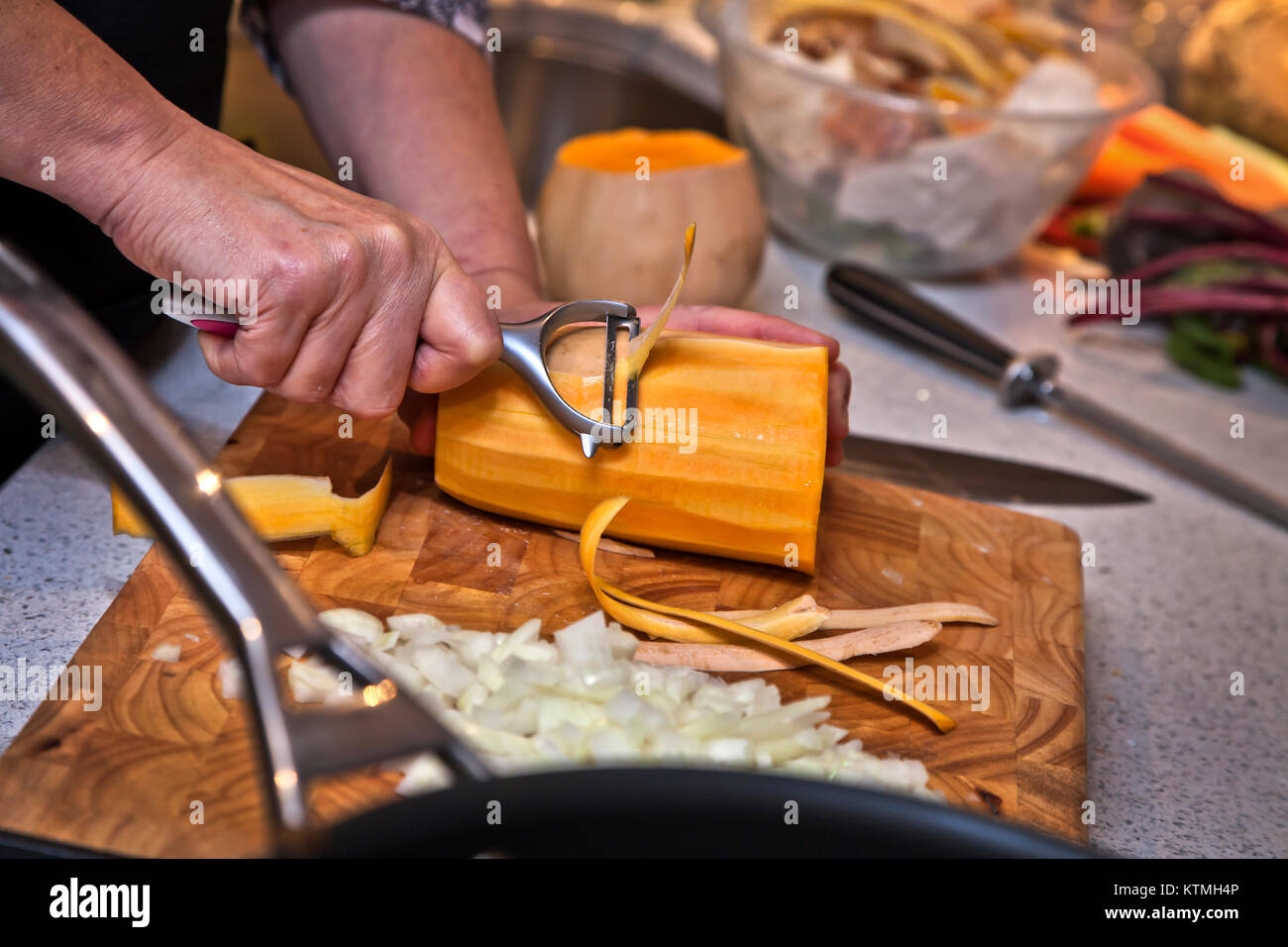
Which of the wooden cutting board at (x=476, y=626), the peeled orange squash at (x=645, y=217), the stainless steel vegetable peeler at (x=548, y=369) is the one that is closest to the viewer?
the wooden cutting board at (x=476, y=626)

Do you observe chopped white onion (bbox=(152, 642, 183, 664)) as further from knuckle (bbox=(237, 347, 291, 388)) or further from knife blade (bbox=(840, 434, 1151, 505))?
knife blade (bbox=(840, 434, 1151, 505))

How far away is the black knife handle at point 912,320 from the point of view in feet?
4.55

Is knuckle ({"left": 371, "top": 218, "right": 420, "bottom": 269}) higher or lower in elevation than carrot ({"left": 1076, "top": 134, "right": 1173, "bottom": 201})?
lower

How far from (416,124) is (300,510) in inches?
18.2

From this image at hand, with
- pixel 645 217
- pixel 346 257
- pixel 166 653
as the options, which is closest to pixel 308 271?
pixel 346 257

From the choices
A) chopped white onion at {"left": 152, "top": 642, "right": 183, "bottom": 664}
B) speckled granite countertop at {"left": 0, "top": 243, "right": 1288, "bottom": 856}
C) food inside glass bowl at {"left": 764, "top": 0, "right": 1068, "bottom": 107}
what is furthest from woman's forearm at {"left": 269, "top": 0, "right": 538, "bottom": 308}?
food inside glass bowl at {"left": 764, "top": 0, "right": 1068, "bottom": 107}

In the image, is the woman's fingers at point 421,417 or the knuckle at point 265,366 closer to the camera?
the knuckle at point 265,366

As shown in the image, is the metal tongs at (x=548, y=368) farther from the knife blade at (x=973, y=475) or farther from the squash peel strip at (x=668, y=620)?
the knife blade at (x=973, y=475)

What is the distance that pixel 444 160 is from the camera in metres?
1.13

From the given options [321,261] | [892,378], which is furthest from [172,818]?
[892,378]

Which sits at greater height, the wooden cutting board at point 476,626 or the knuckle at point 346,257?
the knuckle at point 346,257

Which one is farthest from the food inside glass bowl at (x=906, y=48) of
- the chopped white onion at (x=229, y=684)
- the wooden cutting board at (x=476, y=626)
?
the chopped white onion at (x=229, y=684)

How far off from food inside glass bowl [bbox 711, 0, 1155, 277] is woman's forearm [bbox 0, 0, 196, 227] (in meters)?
0.92

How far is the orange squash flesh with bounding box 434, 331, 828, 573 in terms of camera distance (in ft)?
2.99
